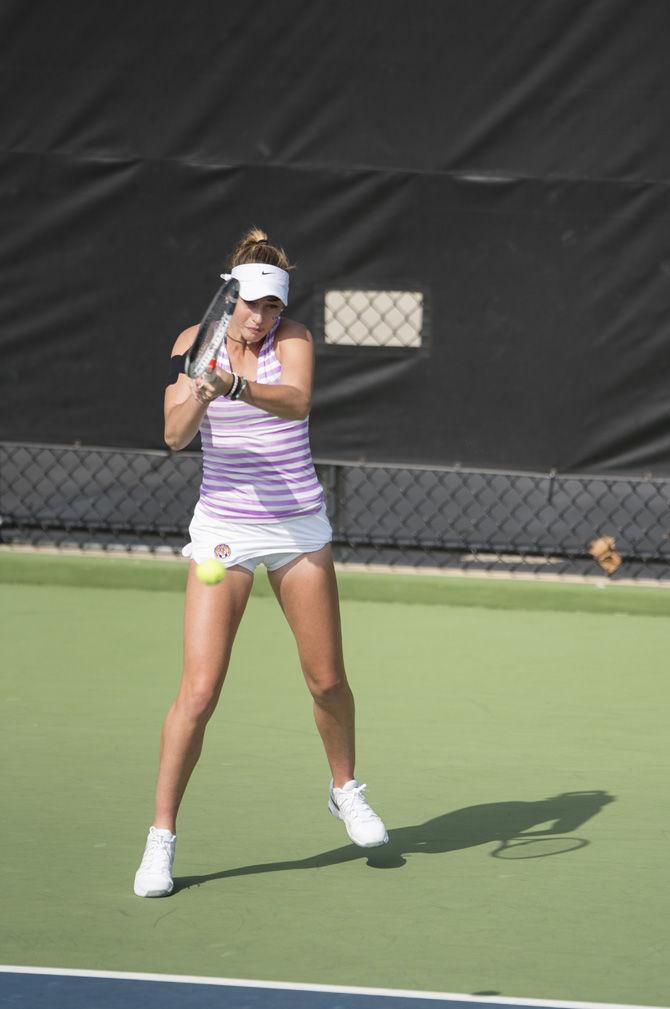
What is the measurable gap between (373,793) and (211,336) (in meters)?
1.64

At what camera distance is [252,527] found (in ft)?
13.1

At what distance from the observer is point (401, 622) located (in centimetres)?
698

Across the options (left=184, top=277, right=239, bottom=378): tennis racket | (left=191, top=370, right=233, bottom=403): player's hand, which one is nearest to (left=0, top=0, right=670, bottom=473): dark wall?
(left=184, top=277, right=239, bottom=378): tennis racket

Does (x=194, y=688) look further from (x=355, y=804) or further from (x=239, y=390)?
(x=239, y=390)

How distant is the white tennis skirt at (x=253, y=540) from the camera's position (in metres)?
3.98

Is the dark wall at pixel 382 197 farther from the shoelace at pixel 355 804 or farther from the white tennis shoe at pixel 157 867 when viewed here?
the white tennis shoe at pixel 157 867

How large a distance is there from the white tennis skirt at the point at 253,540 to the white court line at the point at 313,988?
1.02 meters

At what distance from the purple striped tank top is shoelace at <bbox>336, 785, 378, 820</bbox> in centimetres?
72

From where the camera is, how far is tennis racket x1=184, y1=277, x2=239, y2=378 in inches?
142

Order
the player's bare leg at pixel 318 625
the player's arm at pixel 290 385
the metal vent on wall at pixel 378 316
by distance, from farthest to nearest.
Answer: the metal vent on wall at pixel 378 316, the player's bare leg at pixel 318 625, the player's arm at pixel 290 385

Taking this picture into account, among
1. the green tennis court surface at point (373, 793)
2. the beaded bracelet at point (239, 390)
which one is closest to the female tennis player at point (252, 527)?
the beaded bracelet at point (239, 390)

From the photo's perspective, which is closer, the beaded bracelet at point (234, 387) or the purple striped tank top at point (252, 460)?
the beaded bracelet at point (234, 387)

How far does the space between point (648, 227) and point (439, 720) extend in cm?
246

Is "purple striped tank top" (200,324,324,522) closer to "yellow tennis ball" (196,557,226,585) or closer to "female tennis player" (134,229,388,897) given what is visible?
"female tennis player" (134,229,388,897)
